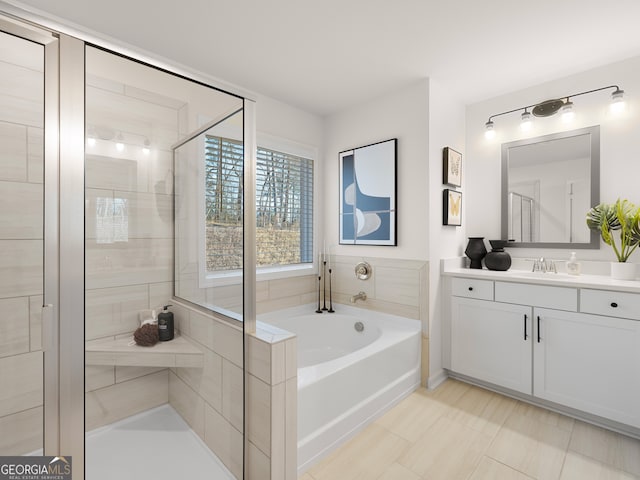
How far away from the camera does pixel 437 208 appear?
2545 mm

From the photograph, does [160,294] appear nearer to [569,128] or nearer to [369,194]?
[369,194]

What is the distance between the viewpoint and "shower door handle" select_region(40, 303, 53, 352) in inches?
37.2

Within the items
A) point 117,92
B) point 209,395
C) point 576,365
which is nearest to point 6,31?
point 117,92

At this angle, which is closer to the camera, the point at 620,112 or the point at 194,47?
the point at 194,47

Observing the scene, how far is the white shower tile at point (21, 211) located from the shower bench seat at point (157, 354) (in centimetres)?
54

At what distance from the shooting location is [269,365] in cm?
133

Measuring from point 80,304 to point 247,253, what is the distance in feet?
2.16

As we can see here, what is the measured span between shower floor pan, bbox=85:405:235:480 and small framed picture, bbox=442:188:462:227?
2.30 m

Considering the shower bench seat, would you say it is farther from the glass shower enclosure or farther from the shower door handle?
the shower door handle

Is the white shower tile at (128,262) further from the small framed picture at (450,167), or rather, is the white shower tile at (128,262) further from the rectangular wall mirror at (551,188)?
the rectangular wall mirror at (551,188)

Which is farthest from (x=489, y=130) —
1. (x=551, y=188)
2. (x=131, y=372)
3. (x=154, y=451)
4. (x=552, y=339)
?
(x=154, y=451)

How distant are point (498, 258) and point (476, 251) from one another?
20cm

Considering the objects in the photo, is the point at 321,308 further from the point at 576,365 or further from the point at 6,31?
the point at 6,31

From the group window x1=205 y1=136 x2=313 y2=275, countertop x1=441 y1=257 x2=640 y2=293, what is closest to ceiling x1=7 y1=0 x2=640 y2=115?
window x1=205 y1=136 x2=313 y2=275
